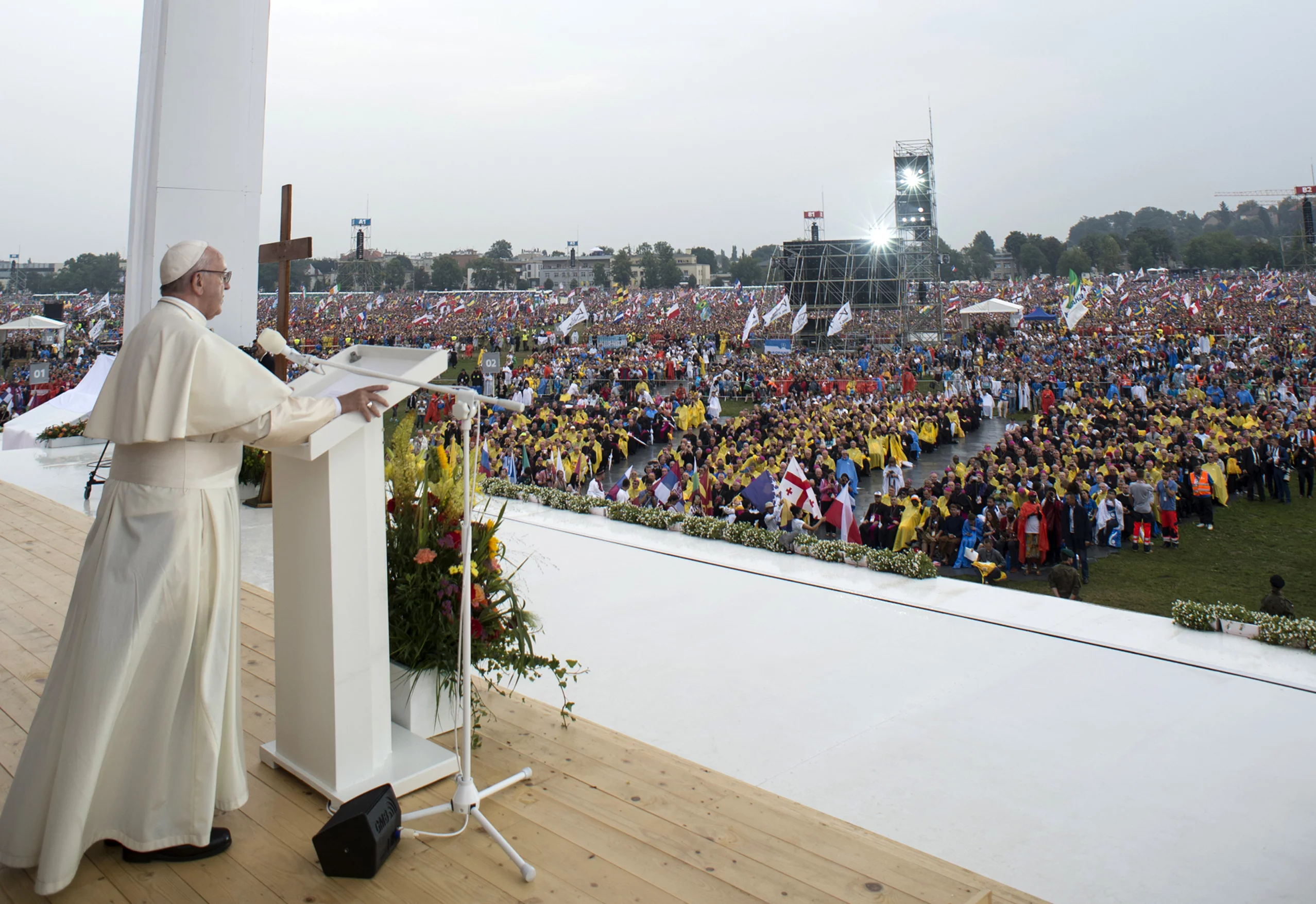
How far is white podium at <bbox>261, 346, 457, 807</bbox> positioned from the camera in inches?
108

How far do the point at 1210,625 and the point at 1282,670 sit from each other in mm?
666

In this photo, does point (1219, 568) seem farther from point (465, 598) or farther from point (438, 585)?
point (465, 598)

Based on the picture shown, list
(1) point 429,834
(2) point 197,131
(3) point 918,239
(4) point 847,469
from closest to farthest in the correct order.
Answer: (1) point 429,834
(2) point 197,131
(4) point 847,469
(3) point 918,239

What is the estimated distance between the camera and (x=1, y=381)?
101 feet

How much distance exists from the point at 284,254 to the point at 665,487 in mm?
6020

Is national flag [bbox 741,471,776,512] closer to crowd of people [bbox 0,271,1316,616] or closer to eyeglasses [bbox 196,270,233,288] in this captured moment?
crowd of people [bbox 0,271,1316,616]

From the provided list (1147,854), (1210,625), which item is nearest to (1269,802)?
(1147,854)

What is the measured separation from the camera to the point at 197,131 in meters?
6.37

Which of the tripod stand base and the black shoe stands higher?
the tripod stand base

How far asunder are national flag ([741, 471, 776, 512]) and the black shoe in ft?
31.6

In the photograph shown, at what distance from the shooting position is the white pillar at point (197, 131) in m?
6.25

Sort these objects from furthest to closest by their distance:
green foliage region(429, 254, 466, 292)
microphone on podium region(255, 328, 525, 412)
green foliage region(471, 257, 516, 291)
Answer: green foliage region(471, 257, 516, 291) → green foliage region(429, 254, 466, 292) → microphone on podium region(255, 328, 525, 412)

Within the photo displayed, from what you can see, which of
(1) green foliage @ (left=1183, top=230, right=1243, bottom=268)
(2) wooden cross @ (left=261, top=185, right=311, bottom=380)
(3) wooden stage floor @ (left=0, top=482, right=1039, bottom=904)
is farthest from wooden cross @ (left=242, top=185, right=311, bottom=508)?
(1) green foliage @ (left=1183, top=230, right=1243, bottom=268)

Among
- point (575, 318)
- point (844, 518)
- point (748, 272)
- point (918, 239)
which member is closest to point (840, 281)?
point (918, 239)
